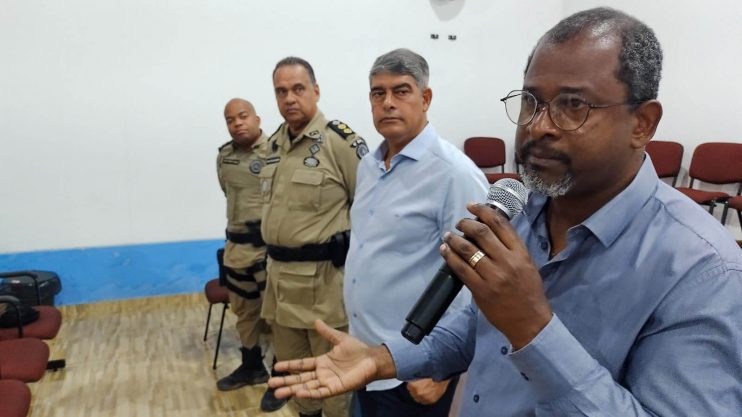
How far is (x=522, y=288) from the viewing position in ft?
2.19

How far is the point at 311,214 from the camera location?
2.35m

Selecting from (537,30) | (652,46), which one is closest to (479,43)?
(537,30)

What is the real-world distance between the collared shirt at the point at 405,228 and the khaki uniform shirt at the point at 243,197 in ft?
4.95

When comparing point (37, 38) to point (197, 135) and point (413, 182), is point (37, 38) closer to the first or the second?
point (197, 135)

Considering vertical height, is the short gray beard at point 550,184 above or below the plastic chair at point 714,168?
above

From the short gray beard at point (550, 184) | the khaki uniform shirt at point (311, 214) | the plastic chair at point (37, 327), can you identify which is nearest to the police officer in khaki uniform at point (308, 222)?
the khaki uniform shirt at point (311, 214)

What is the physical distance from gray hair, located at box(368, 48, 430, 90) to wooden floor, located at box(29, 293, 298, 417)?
1.91 m

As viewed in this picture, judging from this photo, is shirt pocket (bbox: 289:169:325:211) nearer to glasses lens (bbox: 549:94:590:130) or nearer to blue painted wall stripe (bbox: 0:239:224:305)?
glasses lens (bbox: 549:94:590:130)

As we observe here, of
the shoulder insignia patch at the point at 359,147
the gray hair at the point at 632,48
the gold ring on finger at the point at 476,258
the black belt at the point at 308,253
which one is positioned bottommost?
the black belt at the point at 308,253

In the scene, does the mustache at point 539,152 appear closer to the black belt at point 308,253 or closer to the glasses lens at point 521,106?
the glasses lens at point 521,106

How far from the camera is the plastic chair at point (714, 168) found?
414cm

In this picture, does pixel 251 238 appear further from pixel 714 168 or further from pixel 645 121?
pixel 714 168

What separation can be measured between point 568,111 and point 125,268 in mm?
4272

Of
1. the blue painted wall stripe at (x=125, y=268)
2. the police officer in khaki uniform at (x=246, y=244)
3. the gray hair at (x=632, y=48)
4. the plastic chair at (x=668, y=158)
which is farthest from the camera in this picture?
the plastic chair at (x=668, y=158)
